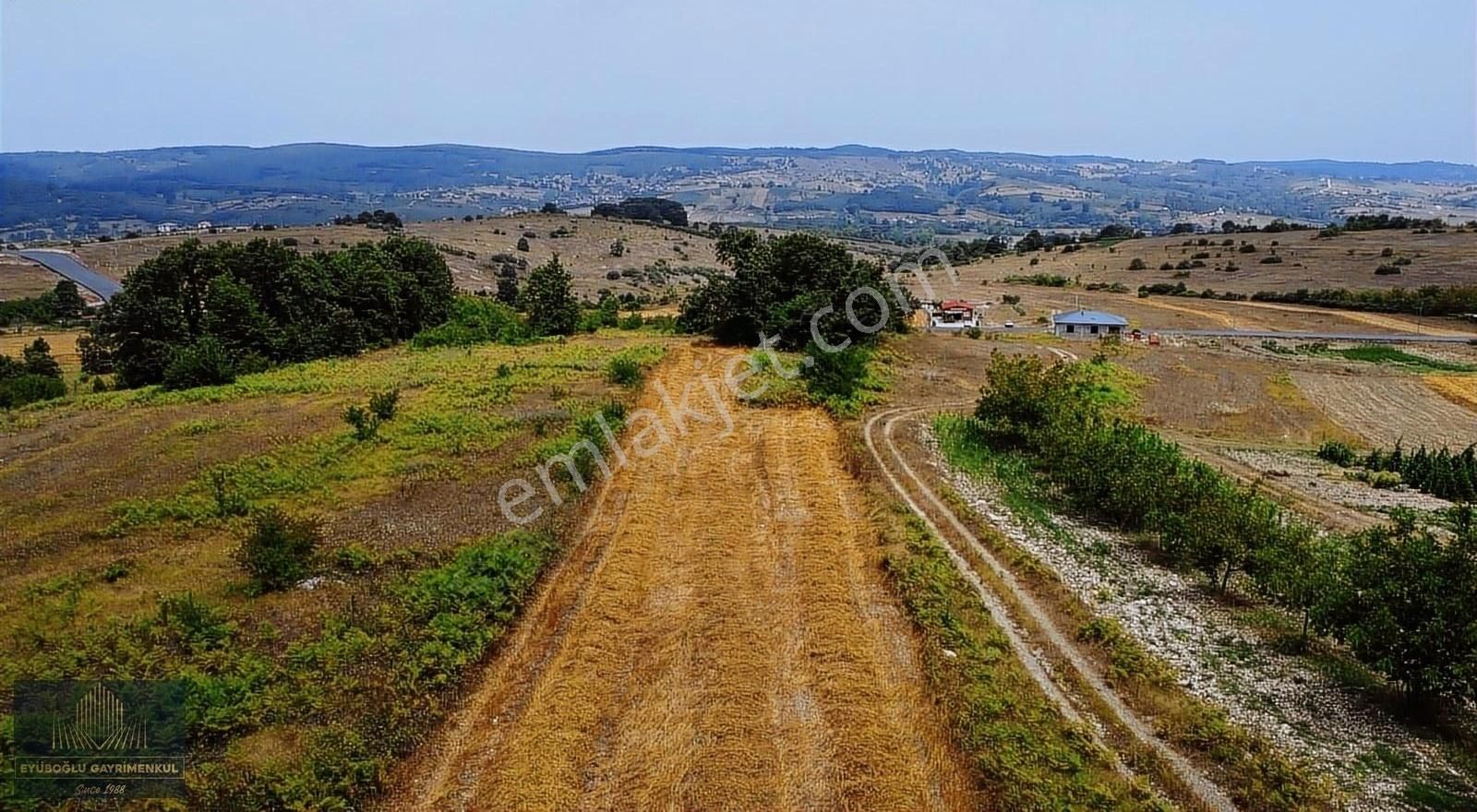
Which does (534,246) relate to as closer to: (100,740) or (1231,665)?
(100,740)

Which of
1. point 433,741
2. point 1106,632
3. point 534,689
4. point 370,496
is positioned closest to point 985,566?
point 1106,632

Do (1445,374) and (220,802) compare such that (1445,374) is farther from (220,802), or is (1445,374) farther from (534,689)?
(220,802)

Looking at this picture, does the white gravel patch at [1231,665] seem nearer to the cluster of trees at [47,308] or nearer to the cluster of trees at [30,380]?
the cluster of trees at [30,380]

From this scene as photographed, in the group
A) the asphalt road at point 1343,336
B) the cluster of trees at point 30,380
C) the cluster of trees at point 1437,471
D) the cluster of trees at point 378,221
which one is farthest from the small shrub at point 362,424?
the cluster of trees at point 378,221

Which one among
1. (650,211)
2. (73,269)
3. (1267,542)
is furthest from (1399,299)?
(73,269)

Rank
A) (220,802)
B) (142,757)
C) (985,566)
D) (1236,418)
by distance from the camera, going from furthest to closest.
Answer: (1236,418), (985,566), (142,757), (220,802)
